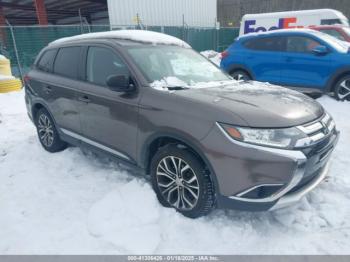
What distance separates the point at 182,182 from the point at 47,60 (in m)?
3.22

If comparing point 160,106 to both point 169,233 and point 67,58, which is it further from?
point 67,58

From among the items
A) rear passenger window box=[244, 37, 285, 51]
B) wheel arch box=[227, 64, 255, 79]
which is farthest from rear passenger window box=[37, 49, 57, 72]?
rear passenger window box=[244, 37, 285, 51]

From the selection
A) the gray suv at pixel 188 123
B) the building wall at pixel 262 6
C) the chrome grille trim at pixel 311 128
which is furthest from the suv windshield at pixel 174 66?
the building wall at pixel 262 6

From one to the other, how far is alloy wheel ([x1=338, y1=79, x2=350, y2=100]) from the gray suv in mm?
4282

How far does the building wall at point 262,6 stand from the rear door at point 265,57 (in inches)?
807

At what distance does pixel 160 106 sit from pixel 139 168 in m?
0.84

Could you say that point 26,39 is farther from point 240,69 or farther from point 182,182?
point 182,182

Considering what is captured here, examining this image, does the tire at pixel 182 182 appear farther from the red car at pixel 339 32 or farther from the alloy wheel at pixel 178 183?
the red car at pixel 339 32

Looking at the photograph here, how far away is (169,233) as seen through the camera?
9.21ft

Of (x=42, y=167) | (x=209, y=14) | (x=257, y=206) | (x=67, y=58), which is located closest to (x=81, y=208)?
(x=42, y=167)

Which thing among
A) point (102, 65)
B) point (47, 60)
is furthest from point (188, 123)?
point (47, 60)

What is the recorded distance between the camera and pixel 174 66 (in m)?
3.53

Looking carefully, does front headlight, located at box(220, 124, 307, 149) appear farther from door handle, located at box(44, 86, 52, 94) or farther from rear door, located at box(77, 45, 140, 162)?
door handle, located at box(44, 86, 52, 94)

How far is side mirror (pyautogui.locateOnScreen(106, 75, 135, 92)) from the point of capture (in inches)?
118
